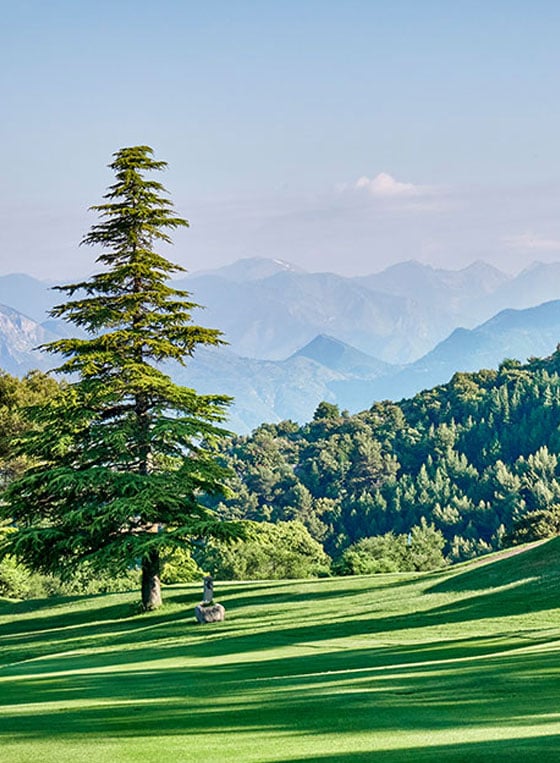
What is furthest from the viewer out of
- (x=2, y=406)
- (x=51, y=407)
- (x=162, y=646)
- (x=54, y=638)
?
(x=2, y=406)

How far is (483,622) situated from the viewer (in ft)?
64.2

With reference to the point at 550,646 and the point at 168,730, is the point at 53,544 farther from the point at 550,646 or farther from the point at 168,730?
the point at 168,730

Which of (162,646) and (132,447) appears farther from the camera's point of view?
(132,447)

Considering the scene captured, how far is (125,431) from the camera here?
2941 cm

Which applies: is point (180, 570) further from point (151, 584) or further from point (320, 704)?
point (320, 704)

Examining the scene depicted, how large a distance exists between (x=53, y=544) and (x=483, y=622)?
14761 millimetres

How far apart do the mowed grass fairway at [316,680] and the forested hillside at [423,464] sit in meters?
78.4

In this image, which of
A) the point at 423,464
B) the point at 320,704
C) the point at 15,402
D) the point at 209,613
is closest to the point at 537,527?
the point at 15,402

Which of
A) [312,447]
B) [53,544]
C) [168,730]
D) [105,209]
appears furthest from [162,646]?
[312,447]

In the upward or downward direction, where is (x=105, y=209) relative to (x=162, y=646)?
upward

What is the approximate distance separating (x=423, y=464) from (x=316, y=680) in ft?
398

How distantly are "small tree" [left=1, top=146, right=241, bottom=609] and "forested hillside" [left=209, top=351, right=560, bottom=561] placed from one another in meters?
75.3

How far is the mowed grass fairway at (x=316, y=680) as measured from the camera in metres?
7.98

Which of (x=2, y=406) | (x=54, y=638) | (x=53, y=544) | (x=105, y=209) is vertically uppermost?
(x=105, y=209)
